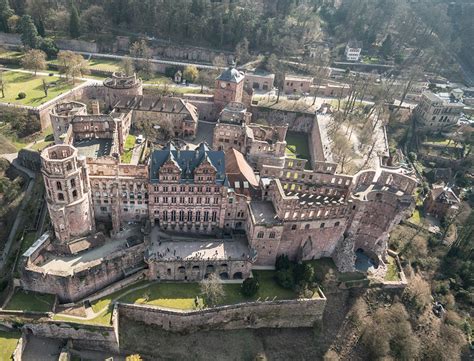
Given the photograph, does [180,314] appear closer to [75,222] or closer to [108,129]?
[75,222]

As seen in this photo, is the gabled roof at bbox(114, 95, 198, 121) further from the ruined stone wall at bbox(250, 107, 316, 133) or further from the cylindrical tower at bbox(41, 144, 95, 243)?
the cylindrical tower at bbox(41, 144, 95, 243)

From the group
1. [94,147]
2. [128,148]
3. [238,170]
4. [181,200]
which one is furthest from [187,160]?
[128,148]

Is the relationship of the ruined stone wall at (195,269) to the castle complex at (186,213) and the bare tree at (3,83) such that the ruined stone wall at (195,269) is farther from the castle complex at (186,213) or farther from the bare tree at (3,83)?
the bare tree at (3,83)

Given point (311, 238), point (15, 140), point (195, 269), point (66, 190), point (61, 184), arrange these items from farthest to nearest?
point (15, 140) < point (311, 238) < point (195, 269) < point (66, 190) < point (61, 184)

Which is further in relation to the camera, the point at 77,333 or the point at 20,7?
the point at 20,7

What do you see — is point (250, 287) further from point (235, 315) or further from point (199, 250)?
point (199, 250)

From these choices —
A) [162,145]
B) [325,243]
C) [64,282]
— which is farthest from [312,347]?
[162,145]

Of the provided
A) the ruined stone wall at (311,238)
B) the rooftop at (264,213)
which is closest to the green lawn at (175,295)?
the ruined stone wall at (311,238)
